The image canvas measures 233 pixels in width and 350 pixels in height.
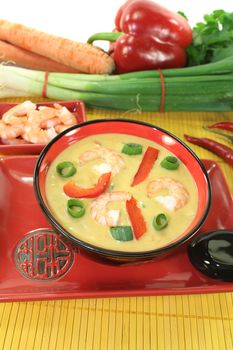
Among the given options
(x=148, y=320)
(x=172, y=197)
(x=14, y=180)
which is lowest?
(x=148, y=320)

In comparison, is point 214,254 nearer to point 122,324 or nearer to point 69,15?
point 122,324

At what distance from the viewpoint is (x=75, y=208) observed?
4.31 ft

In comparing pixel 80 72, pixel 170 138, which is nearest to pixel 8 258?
pixel 170 138

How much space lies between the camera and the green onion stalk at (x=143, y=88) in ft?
6.77

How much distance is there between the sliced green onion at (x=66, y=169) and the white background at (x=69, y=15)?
61.0 inches

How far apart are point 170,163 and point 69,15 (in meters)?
2.13

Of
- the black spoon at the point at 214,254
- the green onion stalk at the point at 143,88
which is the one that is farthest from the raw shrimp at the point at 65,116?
the black spoon at the point at 214,254

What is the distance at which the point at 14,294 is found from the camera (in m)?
1.12

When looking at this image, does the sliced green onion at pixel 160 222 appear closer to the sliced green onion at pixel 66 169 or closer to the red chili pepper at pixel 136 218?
the red chili pepper at pixel 136 218

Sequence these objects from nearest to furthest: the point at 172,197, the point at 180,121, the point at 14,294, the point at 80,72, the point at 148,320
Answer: the point at 14,294
the point at 148,320
the point at 172,197
the point at 180,121
the point at 80,72

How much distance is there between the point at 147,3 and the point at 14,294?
1.79m

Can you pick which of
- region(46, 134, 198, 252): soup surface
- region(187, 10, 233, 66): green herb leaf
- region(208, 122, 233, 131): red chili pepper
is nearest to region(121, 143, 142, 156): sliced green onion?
region(46, 134, 198, 252): soup surface

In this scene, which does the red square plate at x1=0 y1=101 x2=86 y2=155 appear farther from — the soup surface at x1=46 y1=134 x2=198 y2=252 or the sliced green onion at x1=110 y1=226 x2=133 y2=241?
the sliced green onion at x1=110 y1=226 x2=133 y2=241

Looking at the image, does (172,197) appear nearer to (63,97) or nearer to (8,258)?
(8,258)
